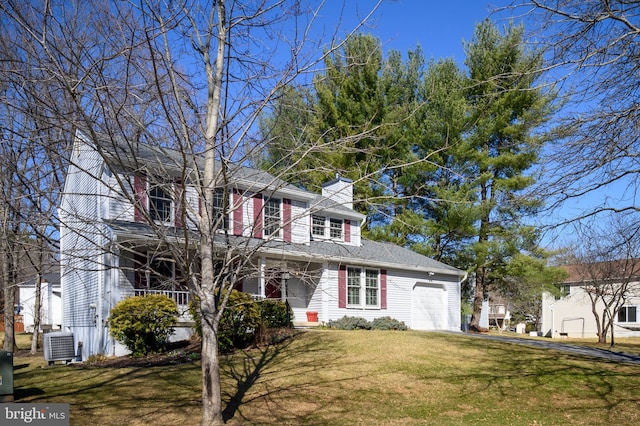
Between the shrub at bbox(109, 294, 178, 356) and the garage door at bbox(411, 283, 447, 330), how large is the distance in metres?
12.1

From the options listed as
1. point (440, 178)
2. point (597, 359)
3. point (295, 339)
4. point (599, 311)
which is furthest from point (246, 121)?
point (599, 311)

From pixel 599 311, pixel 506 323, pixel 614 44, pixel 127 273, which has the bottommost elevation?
pixel 506 323

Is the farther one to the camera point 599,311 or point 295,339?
point 599,311

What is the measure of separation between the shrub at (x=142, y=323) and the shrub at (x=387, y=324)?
335 inches

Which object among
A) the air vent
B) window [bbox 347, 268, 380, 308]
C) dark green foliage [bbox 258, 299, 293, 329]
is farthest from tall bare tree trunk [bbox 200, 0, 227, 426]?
window [bbox 347, 268, 380, 308]

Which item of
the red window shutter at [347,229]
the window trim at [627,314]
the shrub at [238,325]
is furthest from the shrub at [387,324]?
the window trim at [627,314]

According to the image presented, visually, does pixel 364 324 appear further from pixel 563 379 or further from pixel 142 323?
pixel 563 379

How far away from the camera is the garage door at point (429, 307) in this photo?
22.6 m

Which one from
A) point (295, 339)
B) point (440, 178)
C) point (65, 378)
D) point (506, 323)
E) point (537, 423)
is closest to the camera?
point (537, 423)

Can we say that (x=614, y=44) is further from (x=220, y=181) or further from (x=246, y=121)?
(x=220, y=181)

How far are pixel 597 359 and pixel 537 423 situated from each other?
5938 mm

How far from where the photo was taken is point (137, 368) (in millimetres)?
11258

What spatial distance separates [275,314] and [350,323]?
3.97 metres

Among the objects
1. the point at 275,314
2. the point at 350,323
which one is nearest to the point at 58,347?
the point at 275,314
